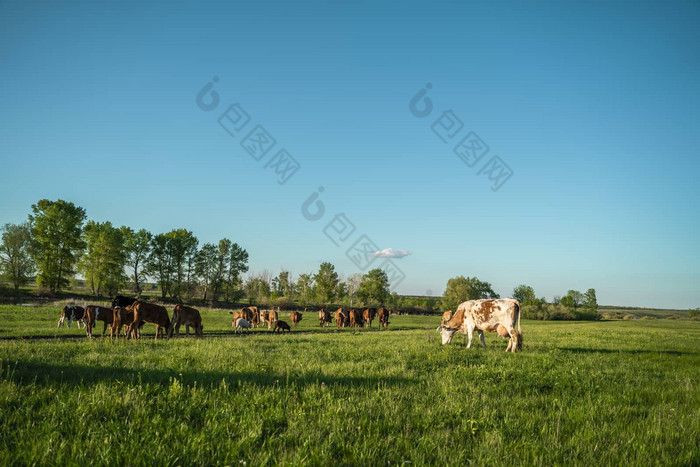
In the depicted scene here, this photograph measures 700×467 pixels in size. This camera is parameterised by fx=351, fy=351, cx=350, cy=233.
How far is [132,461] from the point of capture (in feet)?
10.9

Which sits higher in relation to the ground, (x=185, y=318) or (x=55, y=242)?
(x=55, y=242)

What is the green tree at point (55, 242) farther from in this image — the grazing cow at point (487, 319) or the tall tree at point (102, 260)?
the grazing cow at point (487, 319)

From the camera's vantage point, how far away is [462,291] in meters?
104

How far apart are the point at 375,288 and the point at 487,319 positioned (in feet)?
287

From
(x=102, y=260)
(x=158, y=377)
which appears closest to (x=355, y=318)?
(x=158, y=377)

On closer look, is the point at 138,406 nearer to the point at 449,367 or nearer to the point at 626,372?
the point at 449,367

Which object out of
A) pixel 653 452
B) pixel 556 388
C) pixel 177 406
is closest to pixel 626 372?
pixel 556 388

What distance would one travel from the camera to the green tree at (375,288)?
101938mm

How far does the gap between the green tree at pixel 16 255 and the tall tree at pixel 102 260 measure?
7844mm

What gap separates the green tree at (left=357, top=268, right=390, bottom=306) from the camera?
102 metres

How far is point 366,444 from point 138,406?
3.13m

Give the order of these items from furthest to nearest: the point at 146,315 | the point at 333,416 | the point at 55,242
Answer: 1. the point at 55,242
2. the point at 146,315
3. the point at 333,416

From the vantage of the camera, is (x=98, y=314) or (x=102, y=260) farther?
(x=102, y=260)

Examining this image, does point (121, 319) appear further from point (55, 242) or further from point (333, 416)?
point (55, 242)
